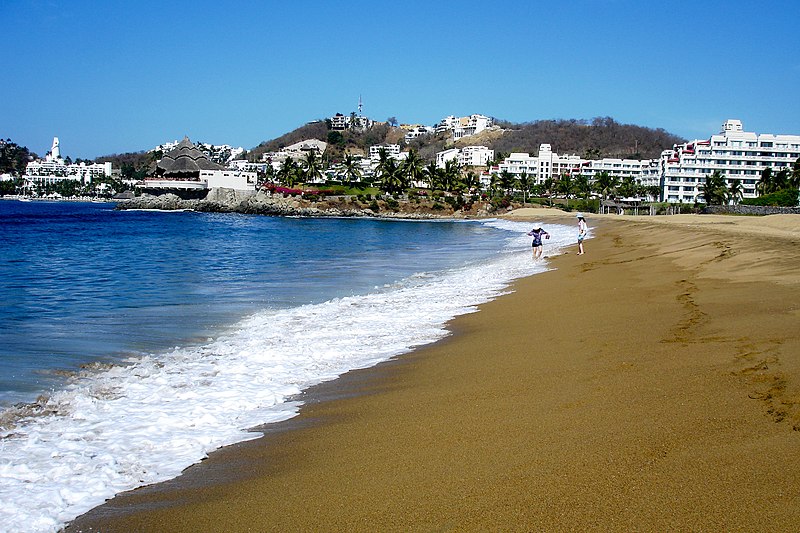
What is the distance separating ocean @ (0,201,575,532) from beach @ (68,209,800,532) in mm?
471

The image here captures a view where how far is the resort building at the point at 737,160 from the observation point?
91.9 m

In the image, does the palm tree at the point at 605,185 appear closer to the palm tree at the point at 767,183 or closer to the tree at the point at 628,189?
the tree at the point at 628,189

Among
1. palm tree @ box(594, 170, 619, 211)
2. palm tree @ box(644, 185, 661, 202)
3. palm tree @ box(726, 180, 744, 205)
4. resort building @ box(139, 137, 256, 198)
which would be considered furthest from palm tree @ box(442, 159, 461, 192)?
palm tree @ box(726, 180, 744, 205)

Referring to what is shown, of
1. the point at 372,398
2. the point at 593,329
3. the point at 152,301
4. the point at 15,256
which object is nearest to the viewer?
the point at 372,398

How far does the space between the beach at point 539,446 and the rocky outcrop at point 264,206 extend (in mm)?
93654

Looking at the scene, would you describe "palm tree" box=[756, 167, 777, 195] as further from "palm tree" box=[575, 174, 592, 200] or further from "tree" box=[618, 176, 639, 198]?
"palm tree" box=[575, 174, 592, 200]

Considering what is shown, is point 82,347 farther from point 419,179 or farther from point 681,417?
point 419,179

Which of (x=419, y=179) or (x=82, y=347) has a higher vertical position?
(x=419, y=179)

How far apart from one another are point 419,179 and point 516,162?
3475 centimetres

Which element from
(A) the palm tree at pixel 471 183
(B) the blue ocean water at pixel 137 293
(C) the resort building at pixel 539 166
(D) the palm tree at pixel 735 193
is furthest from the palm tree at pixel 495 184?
(B) the blue ocean water at pixel 137 293

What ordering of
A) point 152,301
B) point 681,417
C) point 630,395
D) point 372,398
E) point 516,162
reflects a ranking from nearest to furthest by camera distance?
1. point 681,417
2. point 630,395
3. point 372,398
4. point 152,301
5. point 516,162

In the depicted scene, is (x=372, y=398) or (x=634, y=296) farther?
(x=634, y=296)

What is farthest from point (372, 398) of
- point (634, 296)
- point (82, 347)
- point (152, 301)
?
point (152, 301)

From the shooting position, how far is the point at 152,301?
13.8 m
